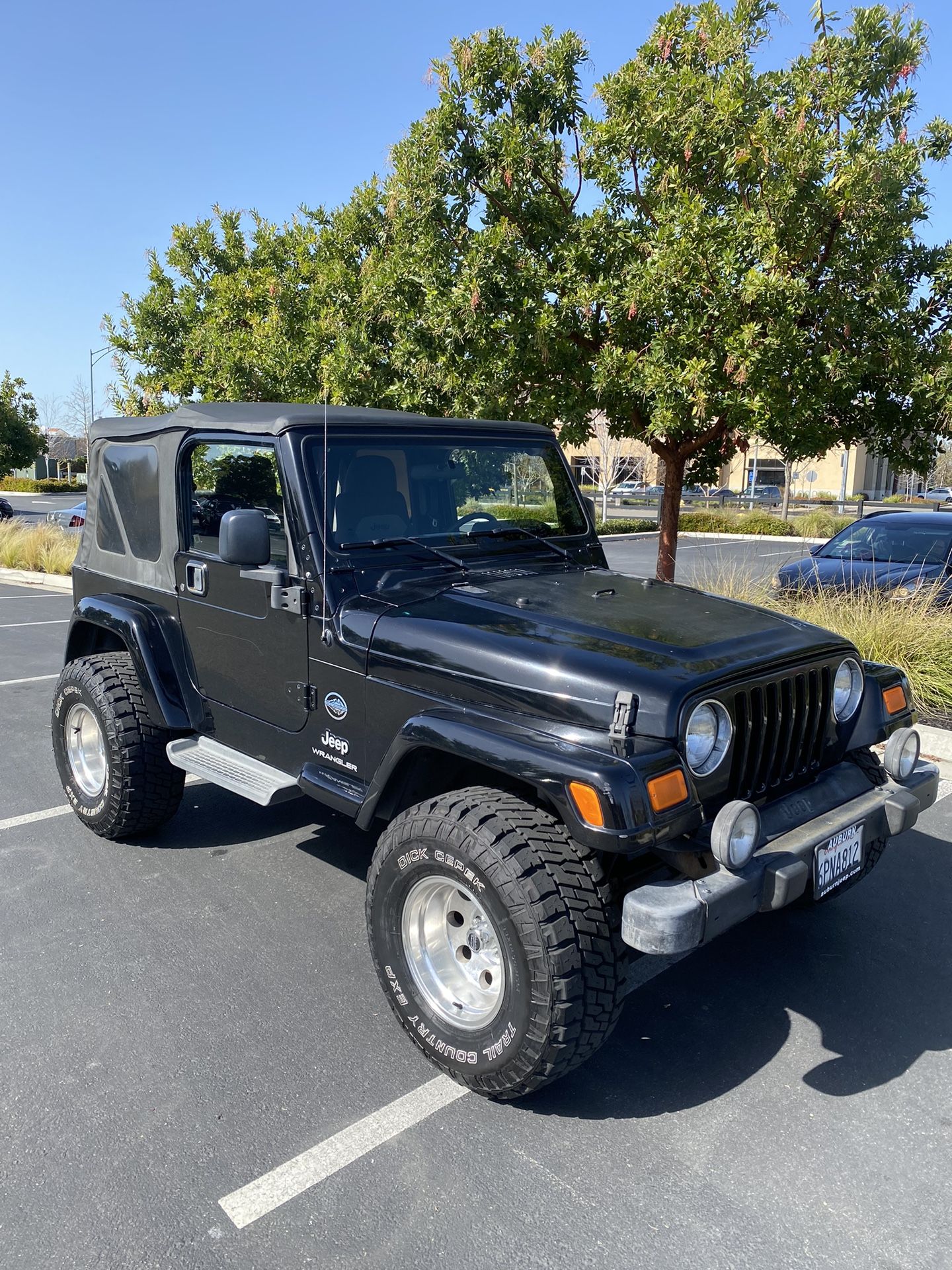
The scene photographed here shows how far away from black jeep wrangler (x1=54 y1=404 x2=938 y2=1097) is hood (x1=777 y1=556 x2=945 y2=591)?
4.42 meters

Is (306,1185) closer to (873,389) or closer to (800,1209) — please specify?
(800,1209)

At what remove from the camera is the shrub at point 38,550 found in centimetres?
1599

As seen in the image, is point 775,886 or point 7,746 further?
point 7,746

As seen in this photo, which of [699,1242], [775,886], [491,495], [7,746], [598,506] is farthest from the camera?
[598,506]

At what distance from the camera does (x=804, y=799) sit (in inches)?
122

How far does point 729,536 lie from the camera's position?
29.8 meters

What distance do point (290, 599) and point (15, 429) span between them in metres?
36.5

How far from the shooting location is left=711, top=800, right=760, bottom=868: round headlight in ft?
8.36

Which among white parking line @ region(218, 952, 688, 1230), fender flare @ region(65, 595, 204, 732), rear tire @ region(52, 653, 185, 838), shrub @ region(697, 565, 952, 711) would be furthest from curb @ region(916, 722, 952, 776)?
rear tire @ region(52, 653, 185, 838)

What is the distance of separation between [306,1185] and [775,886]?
4.89 ft

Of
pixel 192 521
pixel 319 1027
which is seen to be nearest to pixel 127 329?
pixel 192 521

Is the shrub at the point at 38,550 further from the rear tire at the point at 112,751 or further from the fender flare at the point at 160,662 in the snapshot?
the fender flare at the point at 160,662

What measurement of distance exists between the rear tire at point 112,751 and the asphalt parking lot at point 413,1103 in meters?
0.36

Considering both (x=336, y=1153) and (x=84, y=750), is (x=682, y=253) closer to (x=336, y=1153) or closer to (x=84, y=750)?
(x=84, y=750)
